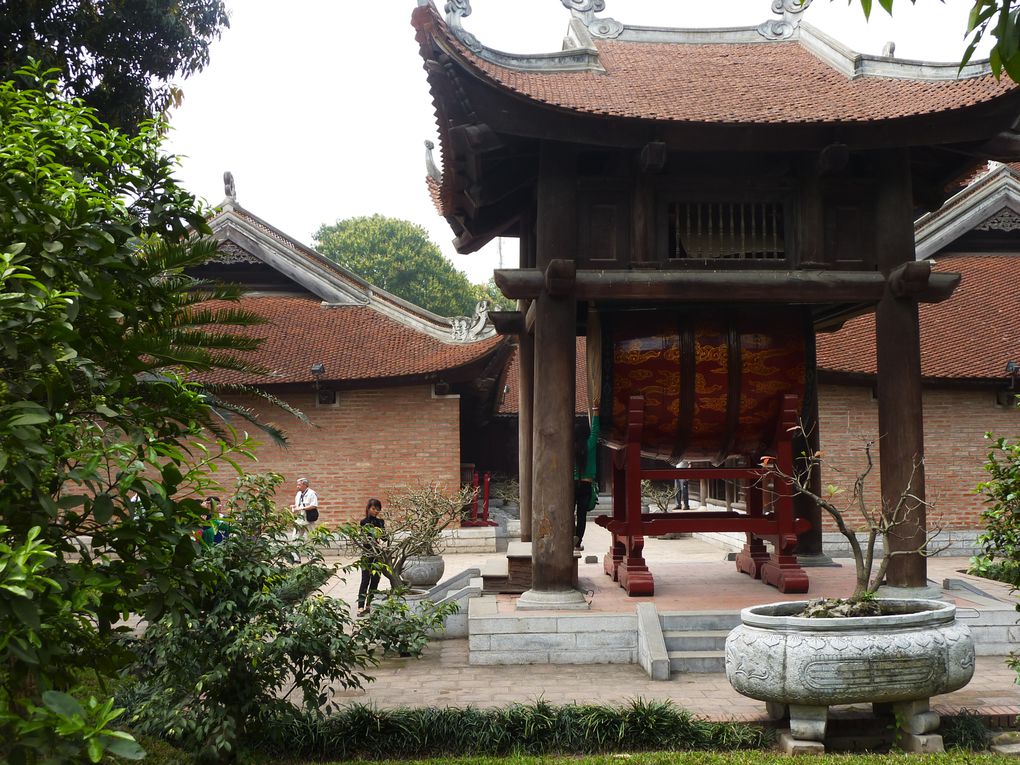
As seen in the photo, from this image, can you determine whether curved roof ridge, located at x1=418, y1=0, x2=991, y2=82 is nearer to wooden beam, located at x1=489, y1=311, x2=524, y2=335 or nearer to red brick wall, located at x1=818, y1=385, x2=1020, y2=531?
wooden beam, located at x1=489, y1=311, x2=524, y2=335

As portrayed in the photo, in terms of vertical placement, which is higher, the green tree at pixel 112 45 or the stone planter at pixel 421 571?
the green tree at pixel 112 45

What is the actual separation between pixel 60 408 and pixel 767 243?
7291 millimetres

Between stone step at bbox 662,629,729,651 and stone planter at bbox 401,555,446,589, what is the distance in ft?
12.1

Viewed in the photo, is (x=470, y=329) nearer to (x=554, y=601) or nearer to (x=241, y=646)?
(x=554, y=601)

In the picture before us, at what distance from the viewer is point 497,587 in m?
10.1

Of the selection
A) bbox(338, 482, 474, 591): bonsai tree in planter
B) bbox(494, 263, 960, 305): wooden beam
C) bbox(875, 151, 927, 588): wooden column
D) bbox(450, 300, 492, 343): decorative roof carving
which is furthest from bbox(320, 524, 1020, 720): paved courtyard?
bbox(450, 300, 492, 343): decorative roof carving

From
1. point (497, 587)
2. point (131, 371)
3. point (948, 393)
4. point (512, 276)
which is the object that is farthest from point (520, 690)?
point (948, 393)

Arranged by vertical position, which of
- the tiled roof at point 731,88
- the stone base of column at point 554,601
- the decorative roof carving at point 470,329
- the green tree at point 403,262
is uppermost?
the green tree at point 403,262

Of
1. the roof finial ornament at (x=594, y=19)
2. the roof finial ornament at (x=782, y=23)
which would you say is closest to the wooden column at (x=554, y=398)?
the roof finial ornament at (x=594, y=19)

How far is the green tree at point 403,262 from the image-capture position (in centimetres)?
5197

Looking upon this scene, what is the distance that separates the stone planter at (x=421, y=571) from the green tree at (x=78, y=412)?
6776 millimetres

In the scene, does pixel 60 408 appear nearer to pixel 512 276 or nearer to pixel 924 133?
pixel 512 276

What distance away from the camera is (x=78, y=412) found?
4004 mm

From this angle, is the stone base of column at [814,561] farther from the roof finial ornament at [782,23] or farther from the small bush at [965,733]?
the roof finial ornament at [782,23]
